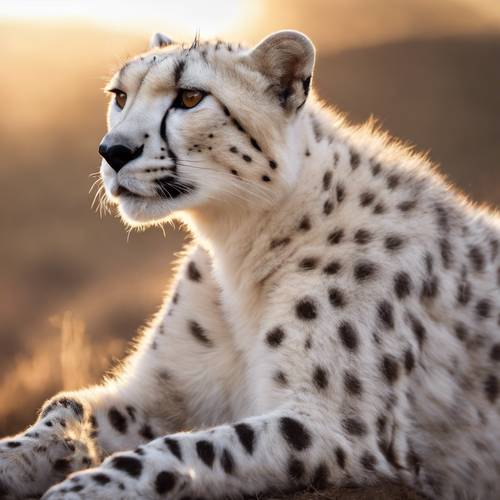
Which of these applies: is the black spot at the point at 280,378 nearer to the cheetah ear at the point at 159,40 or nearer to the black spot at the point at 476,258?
the black spot at the point at 476,258

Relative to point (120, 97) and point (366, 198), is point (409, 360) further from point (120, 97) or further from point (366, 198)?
point (120, 97)

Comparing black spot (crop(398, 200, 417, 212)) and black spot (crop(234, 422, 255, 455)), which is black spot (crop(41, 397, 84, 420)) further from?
black spot (crop(398, 200, 417, 212))

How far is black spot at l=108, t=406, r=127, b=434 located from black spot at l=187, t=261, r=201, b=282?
614 millimetres

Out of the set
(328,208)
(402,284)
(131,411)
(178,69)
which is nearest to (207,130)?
(178,69)

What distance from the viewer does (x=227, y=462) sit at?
3184 millimetres

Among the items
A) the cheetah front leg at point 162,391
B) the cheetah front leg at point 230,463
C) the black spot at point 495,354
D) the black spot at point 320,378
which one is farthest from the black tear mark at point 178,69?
the black spot at point 495,354

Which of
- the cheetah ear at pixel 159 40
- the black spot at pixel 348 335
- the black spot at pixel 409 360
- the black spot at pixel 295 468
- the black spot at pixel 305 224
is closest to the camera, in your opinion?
the black spot at pixel 295 468

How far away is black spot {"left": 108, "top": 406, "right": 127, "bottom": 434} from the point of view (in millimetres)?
3916

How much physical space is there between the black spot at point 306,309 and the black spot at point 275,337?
0.27 feet

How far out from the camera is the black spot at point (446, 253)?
12.6ft

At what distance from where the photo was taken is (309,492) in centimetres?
325

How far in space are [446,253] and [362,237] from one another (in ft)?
1.16

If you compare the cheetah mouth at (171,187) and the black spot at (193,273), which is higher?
the cheetah mouth at (171,187)

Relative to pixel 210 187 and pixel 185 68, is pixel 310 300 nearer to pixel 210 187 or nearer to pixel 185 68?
pixel 210 187
